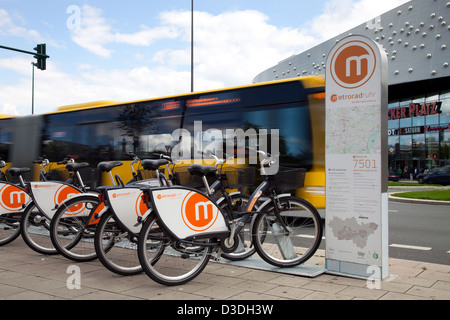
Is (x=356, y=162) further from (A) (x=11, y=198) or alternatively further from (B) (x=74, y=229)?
(A) (x=11, y=198)

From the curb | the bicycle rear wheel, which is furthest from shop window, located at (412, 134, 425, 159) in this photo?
the bicycle rear wheel

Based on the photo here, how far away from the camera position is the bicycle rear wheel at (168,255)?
4137mm

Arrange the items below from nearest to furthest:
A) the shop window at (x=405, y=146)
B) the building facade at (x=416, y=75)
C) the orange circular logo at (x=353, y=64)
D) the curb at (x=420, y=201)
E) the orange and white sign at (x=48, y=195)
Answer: the orange circular logo at (x=353, y=64), the orange and white sign at (x=48, y=195), the curb at (x=420, y=201), the building facade at (x=416, y=75), the shop window at (x=405, y=146)

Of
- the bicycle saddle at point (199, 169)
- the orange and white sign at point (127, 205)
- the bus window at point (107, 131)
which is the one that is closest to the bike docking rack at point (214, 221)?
the bicycle saddle at point (199, 169)

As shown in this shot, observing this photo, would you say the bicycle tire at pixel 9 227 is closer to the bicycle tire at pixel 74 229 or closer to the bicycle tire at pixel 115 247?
the bicycle tire at pixel 74 229

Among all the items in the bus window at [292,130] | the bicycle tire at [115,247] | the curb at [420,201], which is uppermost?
the bus window at [292,130]

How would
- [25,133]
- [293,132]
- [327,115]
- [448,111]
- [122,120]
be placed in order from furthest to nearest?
[448,111], [25,133], [122,120], [293,132], [327,115]

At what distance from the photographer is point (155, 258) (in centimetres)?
459

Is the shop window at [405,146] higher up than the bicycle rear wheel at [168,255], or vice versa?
the shop window at [405,146]

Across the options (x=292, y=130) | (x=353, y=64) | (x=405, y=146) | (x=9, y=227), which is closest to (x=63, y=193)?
(x=9, y=227)

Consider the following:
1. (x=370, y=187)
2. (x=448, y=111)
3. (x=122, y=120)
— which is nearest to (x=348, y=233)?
(x=370, y=187)

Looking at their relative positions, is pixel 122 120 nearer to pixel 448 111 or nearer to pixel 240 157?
pixel 240 157

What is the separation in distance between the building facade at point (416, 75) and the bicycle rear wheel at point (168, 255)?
30970mm

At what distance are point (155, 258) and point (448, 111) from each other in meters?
39.9
